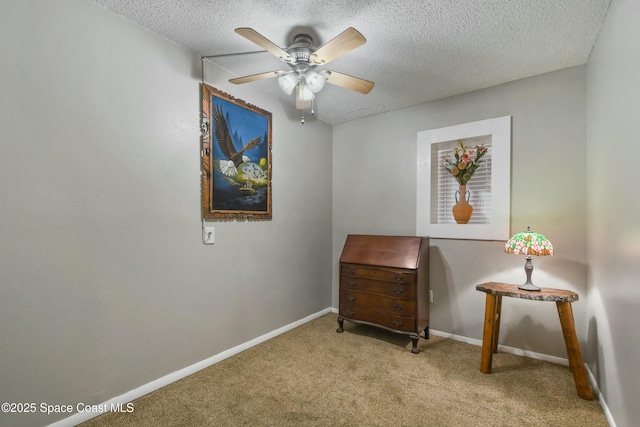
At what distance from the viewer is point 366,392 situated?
1.88 m

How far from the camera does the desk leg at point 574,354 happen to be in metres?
1.78

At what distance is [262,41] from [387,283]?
2.12m

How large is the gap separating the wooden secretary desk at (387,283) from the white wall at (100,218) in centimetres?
103

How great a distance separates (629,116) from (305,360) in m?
2.45

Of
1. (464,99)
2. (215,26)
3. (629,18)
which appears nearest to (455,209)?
(464,99)

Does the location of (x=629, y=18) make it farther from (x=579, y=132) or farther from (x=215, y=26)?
(x=215, y=26)

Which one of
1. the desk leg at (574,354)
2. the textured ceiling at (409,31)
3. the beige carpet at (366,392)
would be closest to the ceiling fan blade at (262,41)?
the textured ceiling at (409,31)

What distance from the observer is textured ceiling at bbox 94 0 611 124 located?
166 cm

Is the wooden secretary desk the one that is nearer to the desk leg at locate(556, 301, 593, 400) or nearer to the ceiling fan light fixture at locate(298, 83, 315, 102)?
the desk leg at locate(556, 301, 593, 400)

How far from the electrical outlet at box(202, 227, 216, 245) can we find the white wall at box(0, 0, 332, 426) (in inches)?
1.6

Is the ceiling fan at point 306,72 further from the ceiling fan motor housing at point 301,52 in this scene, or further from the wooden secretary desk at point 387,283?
the wooden secretary desk at point 387,283

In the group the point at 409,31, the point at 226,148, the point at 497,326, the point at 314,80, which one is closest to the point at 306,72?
the point at 314,80

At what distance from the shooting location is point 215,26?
6.07ft

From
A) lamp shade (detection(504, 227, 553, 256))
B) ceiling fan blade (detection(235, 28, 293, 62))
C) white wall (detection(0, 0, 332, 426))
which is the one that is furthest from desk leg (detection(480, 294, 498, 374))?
ceiling fan blade (detection(235, 28, 293, 62))
